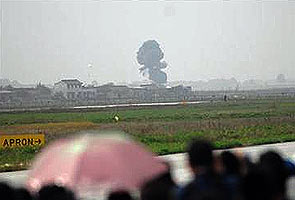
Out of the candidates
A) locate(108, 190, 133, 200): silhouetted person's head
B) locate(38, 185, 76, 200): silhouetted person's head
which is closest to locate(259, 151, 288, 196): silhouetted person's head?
locate(108, 190, 133, 200): silhouetted person's head

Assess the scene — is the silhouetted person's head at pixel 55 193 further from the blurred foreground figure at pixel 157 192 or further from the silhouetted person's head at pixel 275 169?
the silhouetted person's head at pixel 275 169

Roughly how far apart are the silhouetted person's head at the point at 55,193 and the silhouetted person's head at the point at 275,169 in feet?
5.22

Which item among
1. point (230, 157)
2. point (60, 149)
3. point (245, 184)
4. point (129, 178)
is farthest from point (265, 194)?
point (60, 149)

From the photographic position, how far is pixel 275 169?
198 inches

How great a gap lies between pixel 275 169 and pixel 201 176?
0.61m

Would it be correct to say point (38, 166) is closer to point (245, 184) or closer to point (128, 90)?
point (245, 184)

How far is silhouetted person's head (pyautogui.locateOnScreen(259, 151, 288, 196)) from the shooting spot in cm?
471

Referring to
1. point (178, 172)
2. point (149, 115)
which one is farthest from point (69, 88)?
point (178, 172)

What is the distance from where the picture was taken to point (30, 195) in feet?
17.6

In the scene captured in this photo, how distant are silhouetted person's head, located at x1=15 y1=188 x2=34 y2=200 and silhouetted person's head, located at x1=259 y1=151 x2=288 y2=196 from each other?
197cm

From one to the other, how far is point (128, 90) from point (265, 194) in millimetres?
153160

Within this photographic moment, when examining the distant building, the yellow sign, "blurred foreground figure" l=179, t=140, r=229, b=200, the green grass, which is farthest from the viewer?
the distant building

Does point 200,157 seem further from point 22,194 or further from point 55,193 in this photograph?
point 22,194

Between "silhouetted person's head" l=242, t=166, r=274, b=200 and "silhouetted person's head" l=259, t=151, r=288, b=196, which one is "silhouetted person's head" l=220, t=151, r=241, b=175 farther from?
"silhouetted person's head" l=242, t=166, r=274, b=200
